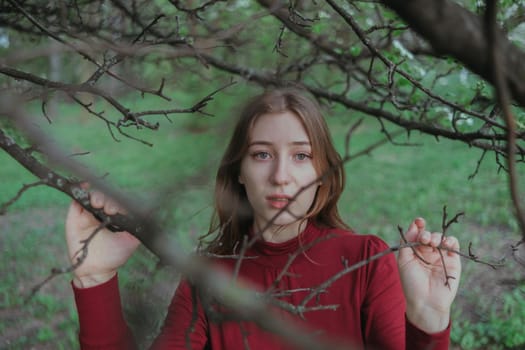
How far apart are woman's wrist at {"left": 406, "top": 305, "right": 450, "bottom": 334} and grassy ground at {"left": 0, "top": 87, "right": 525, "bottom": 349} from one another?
533mm

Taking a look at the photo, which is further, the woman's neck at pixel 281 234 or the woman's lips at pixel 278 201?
the woman's neck at pixel 281 234

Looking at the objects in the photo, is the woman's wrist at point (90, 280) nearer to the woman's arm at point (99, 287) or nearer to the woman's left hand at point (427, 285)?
the woman's arm at point (99, 287)

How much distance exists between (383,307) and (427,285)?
0.82 feet

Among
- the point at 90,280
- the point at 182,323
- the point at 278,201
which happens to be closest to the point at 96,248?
the point at 90,280

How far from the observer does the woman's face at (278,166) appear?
5.26ft

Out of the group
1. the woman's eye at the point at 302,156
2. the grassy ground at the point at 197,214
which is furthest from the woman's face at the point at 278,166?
the grassy ground at the point at 197,214

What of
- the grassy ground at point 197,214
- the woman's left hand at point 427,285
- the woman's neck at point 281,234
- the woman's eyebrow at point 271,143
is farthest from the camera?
the woman's neck at point 281,234

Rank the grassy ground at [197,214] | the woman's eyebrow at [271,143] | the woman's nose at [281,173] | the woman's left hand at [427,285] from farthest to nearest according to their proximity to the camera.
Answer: the woman's eyebrow at [271,143] < the woman's nose at [281,173] < the woman's left hand at [427,285] < the grassy ground at [197,214]

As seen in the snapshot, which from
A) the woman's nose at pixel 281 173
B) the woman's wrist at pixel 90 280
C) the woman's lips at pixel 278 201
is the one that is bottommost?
the woman's wrist at pixel 90 280

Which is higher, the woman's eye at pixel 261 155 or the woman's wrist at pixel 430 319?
the woman's eye at pixel 261 155

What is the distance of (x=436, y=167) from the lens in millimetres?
9164

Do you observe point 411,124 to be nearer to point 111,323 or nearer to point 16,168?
point 111,323

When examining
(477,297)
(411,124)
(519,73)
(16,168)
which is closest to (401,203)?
(477,297)

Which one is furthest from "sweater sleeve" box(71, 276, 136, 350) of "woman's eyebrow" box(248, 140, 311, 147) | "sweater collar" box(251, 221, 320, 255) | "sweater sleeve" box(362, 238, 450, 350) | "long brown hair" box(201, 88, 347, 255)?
"sweater sleeve" box(362, 238, 450, 350)
